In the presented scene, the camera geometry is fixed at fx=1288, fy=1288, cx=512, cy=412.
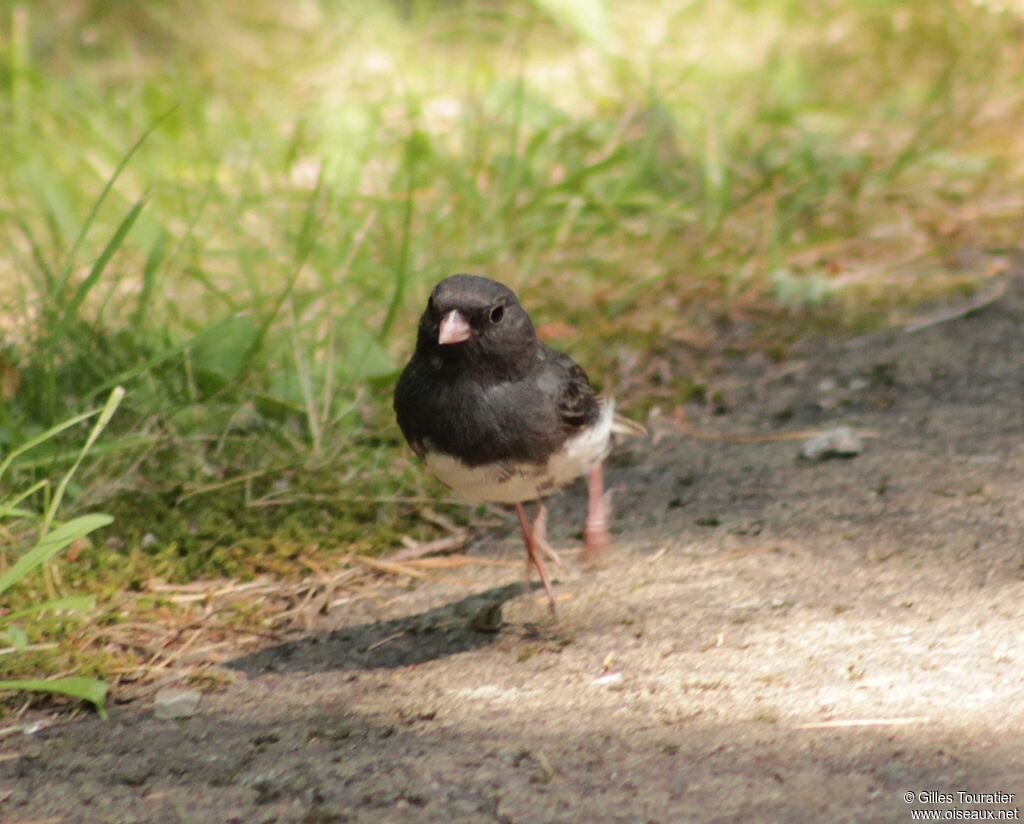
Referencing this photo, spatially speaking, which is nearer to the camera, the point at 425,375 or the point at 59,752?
the point at 59,752

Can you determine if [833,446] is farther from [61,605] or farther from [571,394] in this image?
[61,605]

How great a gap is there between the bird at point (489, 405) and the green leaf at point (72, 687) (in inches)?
30.8

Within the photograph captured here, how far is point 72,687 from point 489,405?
965mm

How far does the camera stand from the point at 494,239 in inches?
171

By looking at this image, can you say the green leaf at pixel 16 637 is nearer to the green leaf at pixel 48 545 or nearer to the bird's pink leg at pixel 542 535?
the green leaf at pixel 48 545

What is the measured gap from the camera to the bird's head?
2.67m

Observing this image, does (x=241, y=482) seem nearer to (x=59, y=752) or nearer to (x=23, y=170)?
(x=59, y=752)

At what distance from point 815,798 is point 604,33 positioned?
4407 mm

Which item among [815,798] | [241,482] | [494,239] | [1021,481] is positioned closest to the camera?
[815,798]

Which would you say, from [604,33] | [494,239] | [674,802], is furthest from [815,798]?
[604,33]

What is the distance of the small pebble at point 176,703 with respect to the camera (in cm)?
244

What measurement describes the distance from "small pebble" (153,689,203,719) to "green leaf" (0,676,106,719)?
0.35ft

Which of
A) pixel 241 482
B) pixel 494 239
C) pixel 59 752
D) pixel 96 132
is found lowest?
pixel 59 752

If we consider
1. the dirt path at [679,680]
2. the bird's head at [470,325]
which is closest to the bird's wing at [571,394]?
the bird's head at [470,325]
